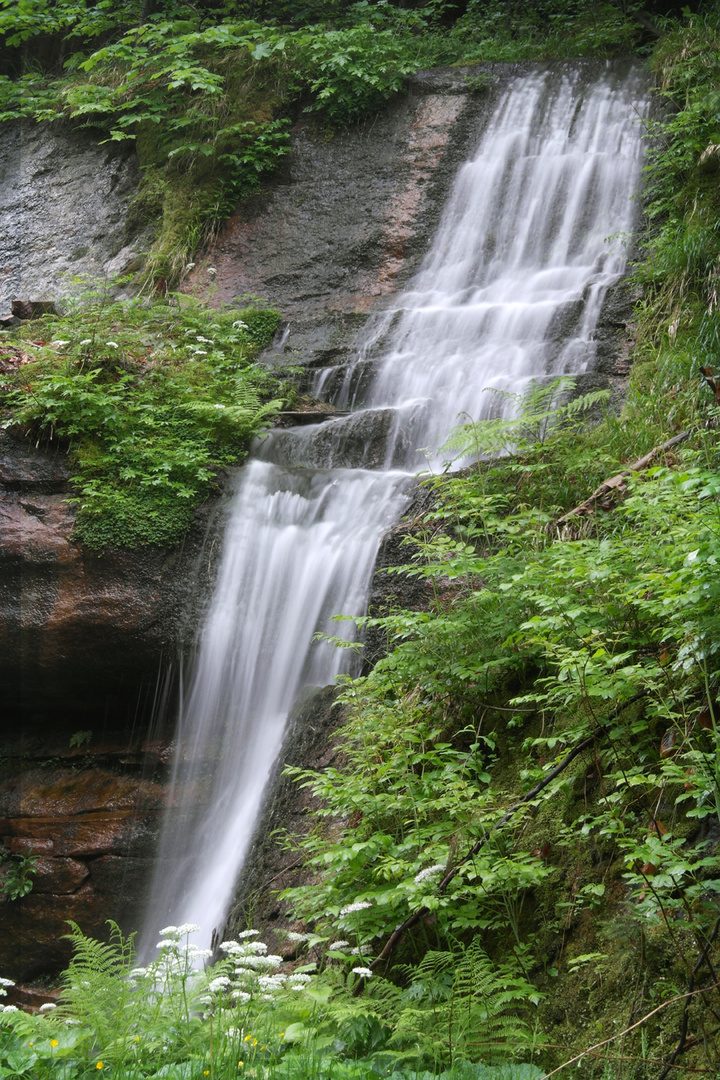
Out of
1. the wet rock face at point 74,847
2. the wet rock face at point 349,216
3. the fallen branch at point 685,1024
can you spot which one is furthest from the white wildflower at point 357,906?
the wet rock face at point 349,216

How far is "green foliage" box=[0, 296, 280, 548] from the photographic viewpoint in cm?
709

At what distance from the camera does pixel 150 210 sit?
1180 cm

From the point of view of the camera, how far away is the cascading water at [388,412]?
623 cm

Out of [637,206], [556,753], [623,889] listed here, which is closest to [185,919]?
[556,753]

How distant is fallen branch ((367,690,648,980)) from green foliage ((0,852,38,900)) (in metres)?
4.99

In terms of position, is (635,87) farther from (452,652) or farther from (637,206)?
(452,652)

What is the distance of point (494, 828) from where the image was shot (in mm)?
3027

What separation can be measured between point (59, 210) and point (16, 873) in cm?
995

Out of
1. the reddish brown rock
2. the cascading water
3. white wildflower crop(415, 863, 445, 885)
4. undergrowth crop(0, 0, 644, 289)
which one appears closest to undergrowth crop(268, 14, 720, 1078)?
white wildflower crop(415, 863, 445, 885)

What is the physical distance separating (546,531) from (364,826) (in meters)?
2.15

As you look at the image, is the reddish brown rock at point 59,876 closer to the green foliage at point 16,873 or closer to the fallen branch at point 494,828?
the green foliage at point 16,873

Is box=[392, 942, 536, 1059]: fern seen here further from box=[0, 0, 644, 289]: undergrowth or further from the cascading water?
box=[0, 0, 644, 289]: undergrowth

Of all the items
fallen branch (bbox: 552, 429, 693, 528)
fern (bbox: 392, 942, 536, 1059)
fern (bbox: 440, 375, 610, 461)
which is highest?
fern (bbox: 440, 375, 610, 461)

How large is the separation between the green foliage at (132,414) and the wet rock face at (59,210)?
3.57 m
